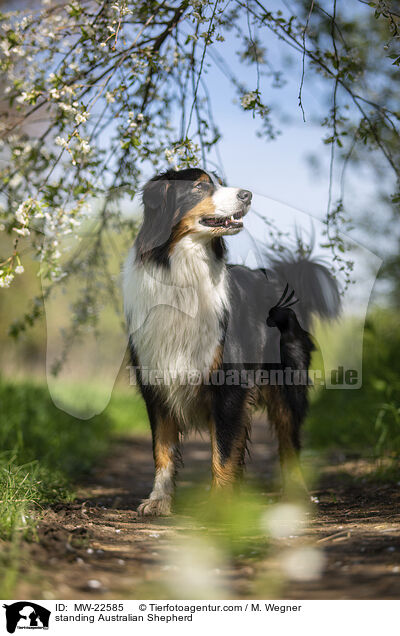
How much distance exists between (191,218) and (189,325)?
2.09ft

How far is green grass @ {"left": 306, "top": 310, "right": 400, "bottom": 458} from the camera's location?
4.83 metres

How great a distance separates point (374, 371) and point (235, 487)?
10.2 ft

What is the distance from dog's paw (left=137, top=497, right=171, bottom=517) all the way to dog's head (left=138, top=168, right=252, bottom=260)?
1.45m

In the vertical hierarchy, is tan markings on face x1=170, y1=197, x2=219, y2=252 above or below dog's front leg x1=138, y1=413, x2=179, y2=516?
above

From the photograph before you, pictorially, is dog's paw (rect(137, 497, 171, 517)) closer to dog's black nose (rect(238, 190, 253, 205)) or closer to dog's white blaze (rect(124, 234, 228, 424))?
dog's white blaze (rect(124, 234, 228, 424))

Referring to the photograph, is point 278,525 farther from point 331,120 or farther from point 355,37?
point 355,37

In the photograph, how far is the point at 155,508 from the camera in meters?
3.58

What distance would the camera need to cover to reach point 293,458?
4324 mm

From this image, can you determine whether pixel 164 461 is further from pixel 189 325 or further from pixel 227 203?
pixel 227 203

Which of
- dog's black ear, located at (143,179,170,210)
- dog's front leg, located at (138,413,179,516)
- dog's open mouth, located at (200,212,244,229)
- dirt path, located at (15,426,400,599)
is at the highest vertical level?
dog's black ear, located at (143,179,170,210)
